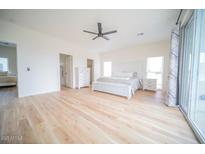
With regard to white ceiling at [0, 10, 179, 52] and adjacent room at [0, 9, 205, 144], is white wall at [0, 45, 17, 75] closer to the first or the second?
adjacent room at [0, 9, 205, 144]

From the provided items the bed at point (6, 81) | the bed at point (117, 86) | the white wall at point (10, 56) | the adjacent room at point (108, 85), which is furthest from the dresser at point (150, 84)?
the white wall at point (10, 56)

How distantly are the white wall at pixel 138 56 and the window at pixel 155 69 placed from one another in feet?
0.64

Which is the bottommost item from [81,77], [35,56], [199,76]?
[81,77]

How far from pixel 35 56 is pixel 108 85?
10.9 ft

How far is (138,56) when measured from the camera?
5578 millimetres

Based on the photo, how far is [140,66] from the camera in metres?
5.50

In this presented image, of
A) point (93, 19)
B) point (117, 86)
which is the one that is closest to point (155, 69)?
point (117, 86)

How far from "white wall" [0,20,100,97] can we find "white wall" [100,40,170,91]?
3.22m

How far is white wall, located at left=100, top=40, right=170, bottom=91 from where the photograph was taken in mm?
4656

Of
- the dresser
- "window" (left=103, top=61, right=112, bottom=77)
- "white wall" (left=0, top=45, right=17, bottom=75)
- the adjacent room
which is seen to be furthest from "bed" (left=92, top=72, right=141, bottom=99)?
"white wall" (left=0, top=45, right=17, bottom=75)

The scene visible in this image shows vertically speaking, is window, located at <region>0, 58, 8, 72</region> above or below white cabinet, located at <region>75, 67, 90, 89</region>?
above

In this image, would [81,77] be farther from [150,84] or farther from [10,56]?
[10,56]
